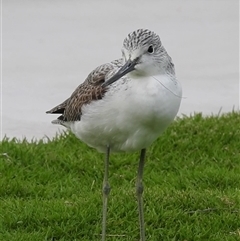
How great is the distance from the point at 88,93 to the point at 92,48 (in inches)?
204

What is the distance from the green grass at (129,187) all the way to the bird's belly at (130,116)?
0.75 meters

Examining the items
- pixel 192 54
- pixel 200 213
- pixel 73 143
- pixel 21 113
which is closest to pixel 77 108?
pixel 200 213

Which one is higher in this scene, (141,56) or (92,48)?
(92,48)

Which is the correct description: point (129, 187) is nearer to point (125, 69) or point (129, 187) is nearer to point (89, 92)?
point (89, 92)

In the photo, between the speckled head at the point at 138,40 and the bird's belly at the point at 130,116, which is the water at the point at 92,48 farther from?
the speckled head at the point at 138,40

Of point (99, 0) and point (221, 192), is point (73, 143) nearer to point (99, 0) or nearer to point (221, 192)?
point (221, 192)

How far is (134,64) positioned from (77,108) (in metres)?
0.80

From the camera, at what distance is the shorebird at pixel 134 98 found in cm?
537

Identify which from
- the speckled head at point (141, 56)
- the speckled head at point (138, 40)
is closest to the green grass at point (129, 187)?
the speckled head at point (141, 56)

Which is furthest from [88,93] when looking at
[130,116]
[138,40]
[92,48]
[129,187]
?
[92,48]

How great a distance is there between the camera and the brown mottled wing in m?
5.75

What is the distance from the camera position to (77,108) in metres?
6.02

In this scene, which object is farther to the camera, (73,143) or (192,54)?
(192,54)

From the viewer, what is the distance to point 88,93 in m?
5.86
